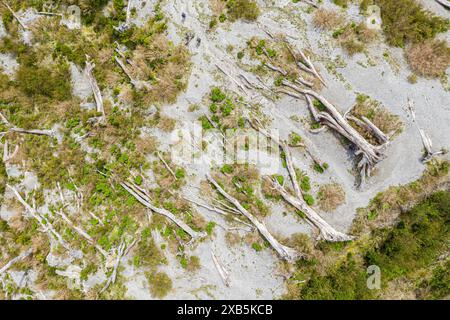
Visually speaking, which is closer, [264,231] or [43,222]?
[264,231]

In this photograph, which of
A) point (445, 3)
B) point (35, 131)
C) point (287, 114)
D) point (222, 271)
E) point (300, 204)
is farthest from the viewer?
point (35, 131)

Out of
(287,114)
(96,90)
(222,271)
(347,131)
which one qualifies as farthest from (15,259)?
(347,131)

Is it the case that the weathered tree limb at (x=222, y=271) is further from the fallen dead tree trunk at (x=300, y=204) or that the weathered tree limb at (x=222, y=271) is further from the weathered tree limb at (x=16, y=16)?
the weathered tree limb at (x=16, y=16)

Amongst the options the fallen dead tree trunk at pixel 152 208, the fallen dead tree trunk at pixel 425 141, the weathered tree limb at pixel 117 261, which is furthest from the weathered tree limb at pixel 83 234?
the fallen dead tree trunk at pixel 425 141

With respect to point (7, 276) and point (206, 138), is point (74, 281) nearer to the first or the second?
point (7, 276)

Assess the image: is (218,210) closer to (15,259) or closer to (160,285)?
(160,285)
